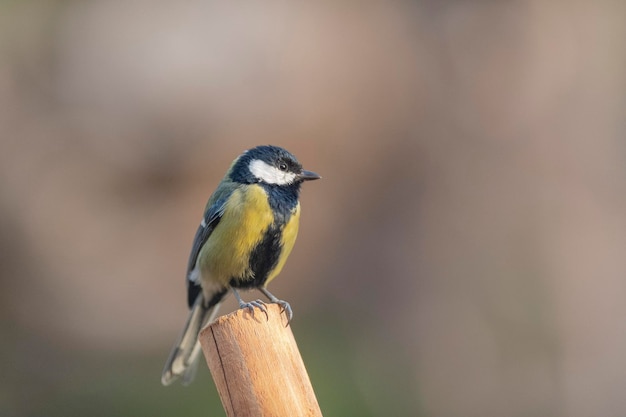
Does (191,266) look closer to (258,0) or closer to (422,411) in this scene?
(422,411)

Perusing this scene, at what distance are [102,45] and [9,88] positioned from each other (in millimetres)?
805

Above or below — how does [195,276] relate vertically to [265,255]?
below

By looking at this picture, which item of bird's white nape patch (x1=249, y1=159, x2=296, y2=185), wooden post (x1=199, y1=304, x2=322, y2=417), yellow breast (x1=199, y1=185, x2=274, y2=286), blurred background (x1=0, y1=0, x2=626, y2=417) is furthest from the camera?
blurred background (x1=0, y1=0, x2=626, y2=417)

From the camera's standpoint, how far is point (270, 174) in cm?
269

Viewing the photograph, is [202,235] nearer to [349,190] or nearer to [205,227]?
[205,227]

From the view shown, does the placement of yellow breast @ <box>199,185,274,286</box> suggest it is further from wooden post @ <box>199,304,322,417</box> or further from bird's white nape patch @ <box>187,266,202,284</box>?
wooden post @ <box>199,304,322,417</box>

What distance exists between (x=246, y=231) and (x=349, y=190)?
4071mm

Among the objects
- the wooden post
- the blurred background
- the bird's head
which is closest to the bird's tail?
the bird's head

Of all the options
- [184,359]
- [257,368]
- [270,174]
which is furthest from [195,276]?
[257,368]

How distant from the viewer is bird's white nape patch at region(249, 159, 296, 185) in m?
2.68

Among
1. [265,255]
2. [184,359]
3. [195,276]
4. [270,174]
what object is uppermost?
[270,174]

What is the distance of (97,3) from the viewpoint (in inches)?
245

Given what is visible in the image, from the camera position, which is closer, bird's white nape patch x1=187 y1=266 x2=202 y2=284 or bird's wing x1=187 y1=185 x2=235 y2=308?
bird's wing x1=187 y1=185 x2=235 y2=308

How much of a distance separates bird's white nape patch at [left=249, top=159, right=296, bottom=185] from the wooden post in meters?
1.02
